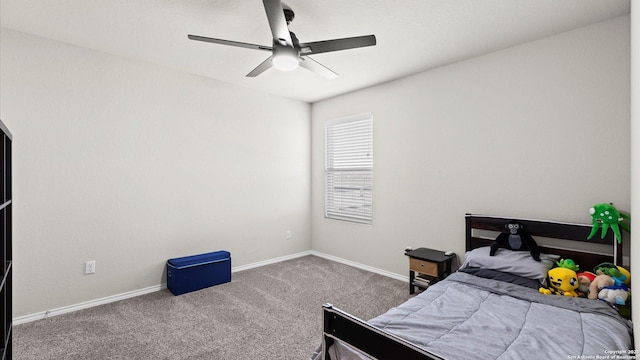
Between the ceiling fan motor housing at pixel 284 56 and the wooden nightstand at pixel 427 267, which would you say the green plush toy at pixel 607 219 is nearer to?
the wooden nightstand at pixel 427 267

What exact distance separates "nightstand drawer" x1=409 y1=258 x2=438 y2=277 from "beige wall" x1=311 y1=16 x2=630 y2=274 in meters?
0.42

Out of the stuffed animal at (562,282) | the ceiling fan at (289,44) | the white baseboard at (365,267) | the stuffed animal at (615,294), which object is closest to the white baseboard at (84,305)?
the white baseboard at (365,267)

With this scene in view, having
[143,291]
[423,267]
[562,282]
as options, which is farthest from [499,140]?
[143,291]

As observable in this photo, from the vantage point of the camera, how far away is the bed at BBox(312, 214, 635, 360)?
1355 millimetres

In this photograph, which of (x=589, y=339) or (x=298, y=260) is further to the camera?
(x=298, y=260)

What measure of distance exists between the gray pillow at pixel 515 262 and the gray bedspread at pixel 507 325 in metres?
0.22

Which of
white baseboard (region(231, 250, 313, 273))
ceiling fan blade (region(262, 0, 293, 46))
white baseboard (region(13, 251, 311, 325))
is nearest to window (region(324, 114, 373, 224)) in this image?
white baseboard (region(231, 250, 313, 273))

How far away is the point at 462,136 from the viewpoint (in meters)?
3.21

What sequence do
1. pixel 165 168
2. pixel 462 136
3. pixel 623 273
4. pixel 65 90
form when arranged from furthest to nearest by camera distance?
pixel 165 168, pixel 462 136, pixel 65 90, pixel 623 273

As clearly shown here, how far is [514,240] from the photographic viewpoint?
2676 millimetres

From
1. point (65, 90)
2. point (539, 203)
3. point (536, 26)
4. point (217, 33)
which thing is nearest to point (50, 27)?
point (65, 90)

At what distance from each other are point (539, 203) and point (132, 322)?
377 cm

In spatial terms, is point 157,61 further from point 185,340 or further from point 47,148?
point 185,340

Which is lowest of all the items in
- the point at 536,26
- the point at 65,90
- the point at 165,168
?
the point at 165,168
